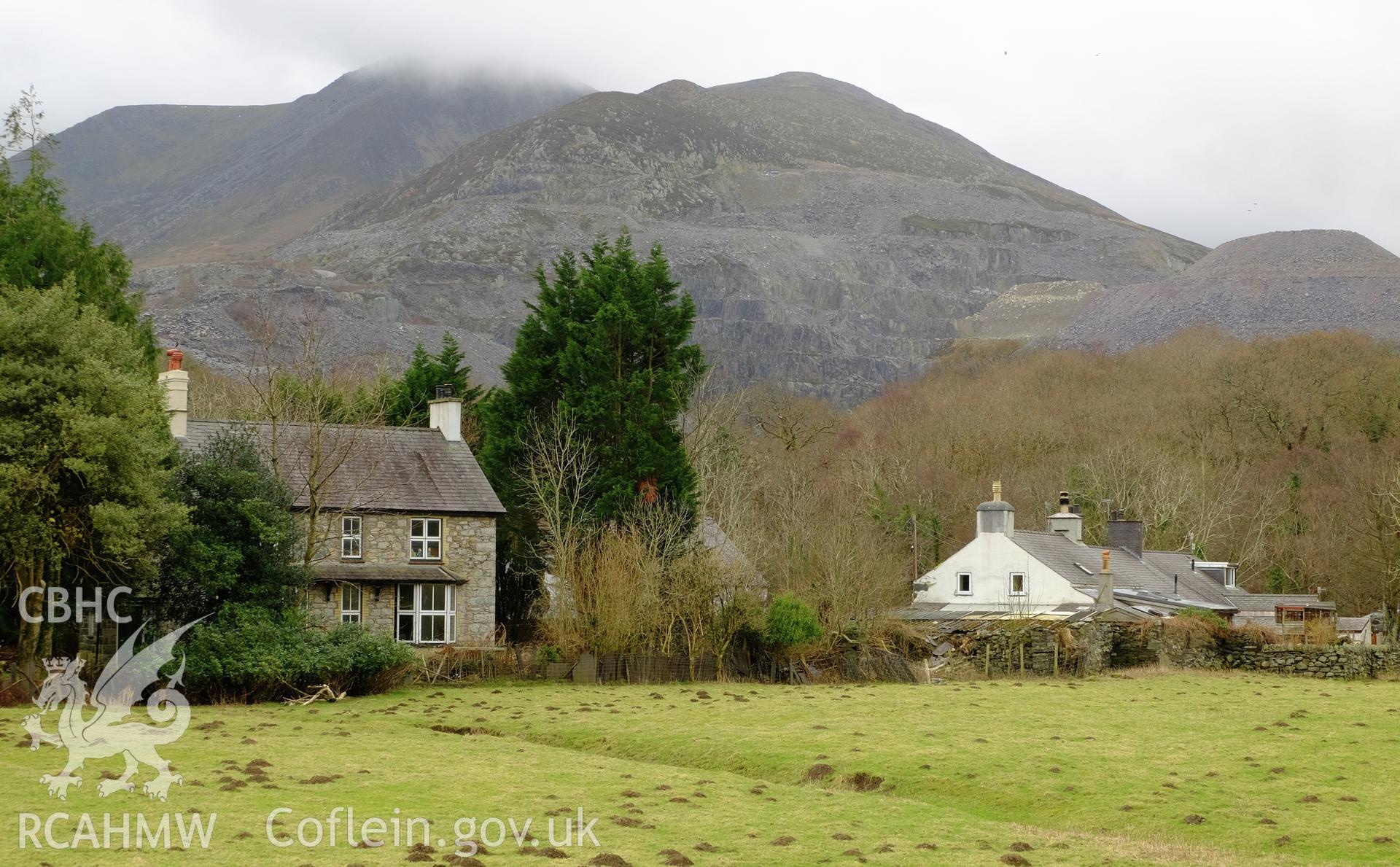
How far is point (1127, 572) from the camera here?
5859 centimetres

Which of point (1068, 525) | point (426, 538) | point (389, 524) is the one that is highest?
point (389, 524)

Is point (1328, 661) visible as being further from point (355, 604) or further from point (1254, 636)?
point (355, 604)

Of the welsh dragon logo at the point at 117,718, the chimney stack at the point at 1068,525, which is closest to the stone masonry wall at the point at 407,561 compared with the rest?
the welsh dragon logo at the point at 117,718

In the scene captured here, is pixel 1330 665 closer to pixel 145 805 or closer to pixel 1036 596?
pixel 1036 596

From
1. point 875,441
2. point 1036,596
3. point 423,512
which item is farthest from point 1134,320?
point 423,512

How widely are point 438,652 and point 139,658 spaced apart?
948 cm

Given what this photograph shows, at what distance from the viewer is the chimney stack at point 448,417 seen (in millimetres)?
48031

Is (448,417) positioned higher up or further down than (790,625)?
higher up

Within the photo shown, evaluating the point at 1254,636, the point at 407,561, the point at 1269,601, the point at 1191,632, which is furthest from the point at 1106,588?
the point at 407,561

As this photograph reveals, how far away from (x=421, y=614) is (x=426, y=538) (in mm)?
2526

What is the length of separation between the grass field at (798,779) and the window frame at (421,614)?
30.7ft

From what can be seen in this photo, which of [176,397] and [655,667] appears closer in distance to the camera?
[655,667]

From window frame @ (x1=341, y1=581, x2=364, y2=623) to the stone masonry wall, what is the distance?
50 mm

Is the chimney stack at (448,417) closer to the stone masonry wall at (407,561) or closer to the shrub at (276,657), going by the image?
the stone masonry wall at (407,561)
